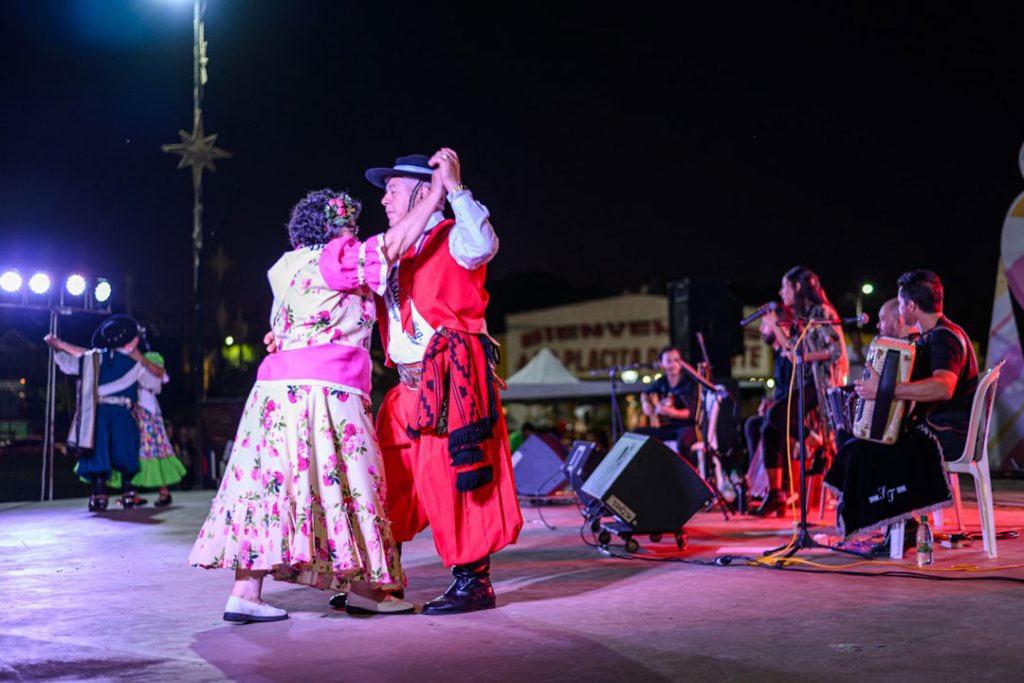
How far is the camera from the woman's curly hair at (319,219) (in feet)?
14.2

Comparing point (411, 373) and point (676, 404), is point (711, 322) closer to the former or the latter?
point (676, 404)

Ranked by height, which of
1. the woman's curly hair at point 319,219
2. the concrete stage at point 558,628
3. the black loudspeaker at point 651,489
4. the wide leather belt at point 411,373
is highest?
the woman's curly hair at point 319,219

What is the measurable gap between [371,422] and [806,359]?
4.67m

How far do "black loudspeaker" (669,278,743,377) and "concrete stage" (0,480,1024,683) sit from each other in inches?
236

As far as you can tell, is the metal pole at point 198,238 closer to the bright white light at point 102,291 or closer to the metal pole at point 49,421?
the bright white light at point 102,291

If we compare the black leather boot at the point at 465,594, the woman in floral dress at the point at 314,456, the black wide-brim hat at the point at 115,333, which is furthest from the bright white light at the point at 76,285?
the black leather boot at the point at 465,594

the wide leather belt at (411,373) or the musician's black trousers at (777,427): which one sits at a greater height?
the wide leather belt at (411,373)

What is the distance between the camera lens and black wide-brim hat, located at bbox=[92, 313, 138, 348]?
395 inches

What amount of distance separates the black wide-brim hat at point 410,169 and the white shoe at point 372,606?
1.67m

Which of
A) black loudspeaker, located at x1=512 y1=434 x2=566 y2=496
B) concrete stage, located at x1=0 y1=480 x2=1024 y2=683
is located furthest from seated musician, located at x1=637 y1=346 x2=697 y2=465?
concrete stage, located at x1=0 y1=480 x2=1024 y2=683

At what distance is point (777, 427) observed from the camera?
8.37 metres

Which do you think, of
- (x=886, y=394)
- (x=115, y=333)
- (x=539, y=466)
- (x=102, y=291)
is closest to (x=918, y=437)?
(x=886, y=394)

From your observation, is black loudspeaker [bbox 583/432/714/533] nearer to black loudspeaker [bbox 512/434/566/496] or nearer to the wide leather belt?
the wide leather belt

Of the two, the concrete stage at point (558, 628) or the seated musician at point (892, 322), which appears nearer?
the concrete stage at point (558, 628)
